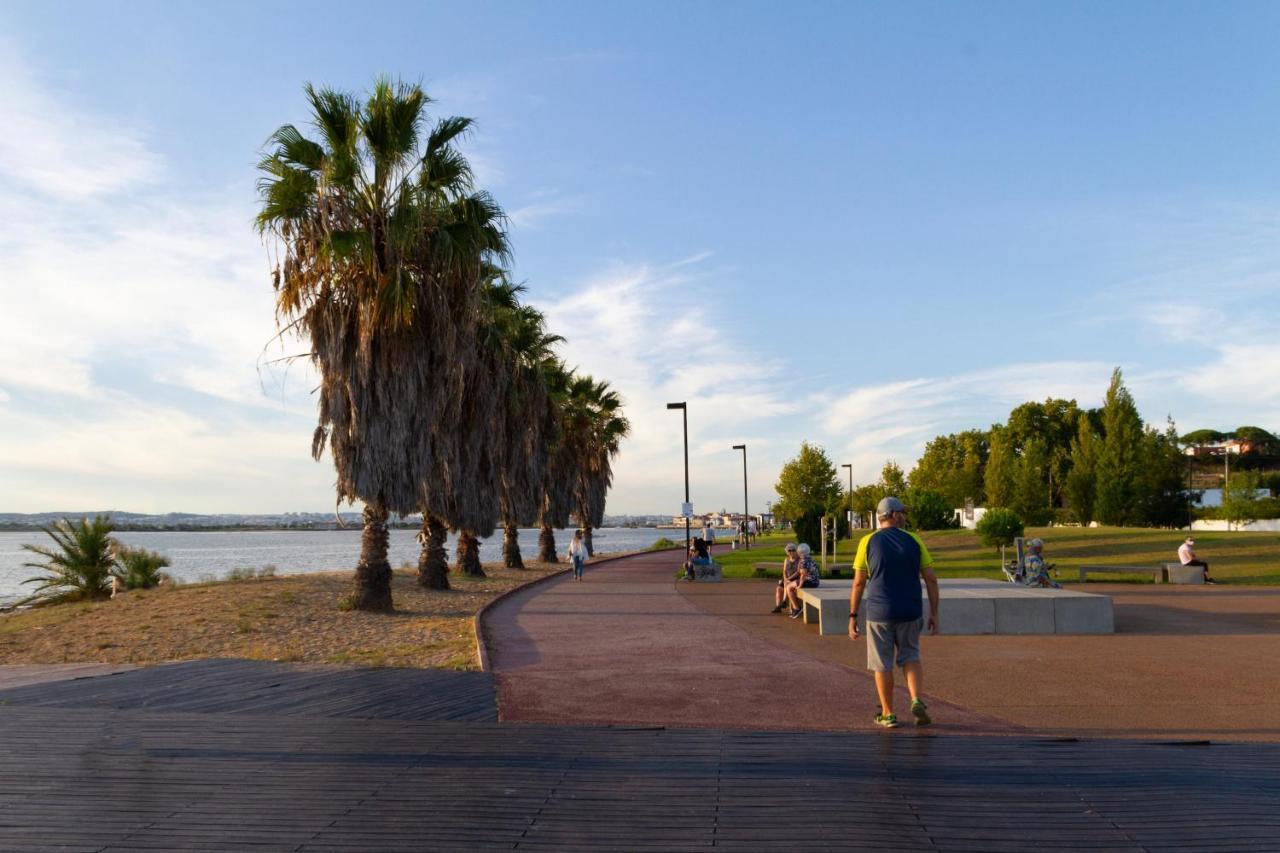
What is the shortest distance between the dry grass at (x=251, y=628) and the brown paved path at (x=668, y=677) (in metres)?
1.06

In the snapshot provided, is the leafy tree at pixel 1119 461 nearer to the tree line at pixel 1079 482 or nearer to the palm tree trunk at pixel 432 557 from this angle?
the tree line at pixel 1079 482

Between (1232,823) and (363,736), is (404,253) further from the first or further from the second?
(1232,823)

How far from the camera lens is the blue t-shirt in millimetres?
7352

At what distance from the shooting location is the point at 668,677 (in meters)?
9.98

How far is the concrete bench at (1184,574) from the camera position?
24.6m

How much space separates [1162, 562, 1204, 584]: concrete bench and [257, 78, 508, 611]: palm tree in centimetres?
1914

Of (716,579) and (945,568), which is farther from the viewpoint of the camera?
(945,568)

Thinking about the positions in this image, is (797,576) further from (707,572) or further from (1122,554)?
(1122,554)

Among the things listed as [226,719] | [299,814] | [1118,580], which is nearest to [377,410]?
[226,719]

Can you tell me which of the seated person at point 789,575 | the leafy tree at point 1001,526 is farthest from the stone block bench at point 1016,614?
the leafy tree at point 1001,526

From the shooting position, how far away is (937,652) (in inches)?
469

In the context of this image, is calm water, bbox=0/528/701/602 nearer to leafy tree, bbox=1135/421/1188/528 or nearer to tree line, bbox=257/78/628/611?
tree line, bbox=257/78/628/611

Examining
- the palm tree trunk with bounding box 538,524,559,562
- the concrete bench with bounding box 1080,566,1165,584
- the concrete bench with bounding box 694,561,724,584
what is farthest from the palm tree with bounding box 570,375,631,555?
the concrete bench with bounding box 1080,566,1165,584

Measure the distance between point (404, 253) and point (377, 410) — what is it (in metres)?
2.97
